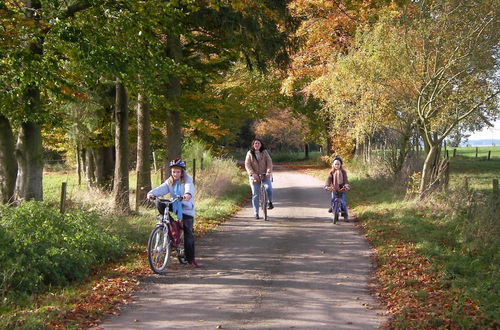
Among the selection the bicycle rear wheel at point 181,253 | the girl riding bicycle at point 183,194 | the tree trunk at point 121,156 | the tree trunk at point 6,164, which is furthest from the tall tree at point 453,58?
the tree trunk at point 6,164

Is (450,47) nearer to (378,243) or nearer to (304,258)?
(378,243)

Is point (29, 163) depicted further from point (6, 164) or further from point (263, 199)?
point (263, 199)

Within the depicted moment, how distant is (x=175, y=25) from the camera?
11.5 metres

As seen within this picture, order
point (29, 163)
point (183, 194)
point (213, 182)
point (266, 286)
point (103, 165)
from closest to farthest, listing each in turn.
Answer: point (266, 286)
point (183, 194)
point (29, 163)
point (213, 182)
point (103, 165)

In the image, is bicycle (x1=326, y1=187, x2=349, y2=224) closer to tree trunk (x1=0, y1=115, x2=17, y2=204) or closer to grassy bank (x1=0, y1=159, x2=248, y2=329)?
grassy bank (x1=0, y1=159, x2=248, y2=329)

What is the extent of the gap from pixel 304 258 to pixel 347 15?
1791 cm

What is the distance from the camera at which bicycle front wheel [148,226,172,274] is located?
791 cm

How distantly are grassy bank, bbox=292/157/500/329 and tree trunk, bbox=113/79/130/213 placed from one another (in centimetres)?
615

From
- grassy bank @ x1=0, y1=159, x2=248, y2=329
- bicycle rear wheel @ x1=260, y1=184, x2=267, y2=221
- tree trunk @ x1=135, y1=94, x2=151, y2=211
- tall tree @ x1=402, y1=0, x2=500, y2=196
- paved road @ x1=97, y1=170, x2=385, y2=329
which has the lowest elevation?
paved road @ x1=97, y1=170, x2=385, y2=329

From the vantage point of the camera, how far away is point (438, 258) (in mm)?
8633

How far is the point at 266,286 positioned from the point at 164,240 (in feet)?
6.03

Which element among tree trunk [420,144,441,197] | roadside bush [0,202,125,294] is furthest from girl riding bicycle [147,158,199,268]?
tree trunk [420,144,441,197]

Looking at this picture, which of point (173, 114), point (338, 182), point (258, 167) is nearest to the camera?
point (338, 182)

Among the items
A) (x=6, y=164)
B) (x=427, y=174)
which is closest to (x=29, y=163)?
(x=6, y=164)
